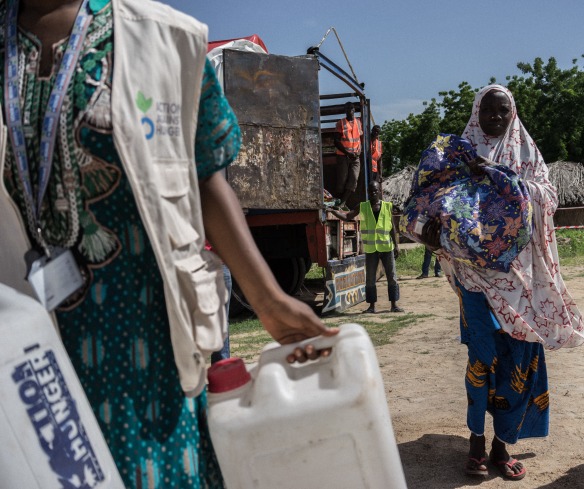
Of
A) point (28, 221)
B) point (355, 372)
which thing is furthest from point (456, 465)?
point (28, 221)

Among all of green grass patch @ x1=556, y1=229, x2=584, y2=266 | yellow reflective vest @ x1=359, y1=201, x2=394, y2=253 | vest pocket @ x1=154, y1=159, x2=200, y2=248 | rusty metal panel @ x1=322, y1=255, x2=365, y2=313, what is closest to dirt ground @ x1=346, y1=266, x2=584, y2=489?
rusty metal panel @ x1=322, y1=255, x2=365, y2=313

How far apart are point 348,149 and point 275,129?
2979 millimetres

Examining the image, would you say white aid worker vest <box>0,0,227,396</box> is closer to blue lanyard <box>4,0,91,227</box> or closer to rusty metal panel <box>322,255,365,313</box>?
blue lanyard <box>4,0,91,227</box>

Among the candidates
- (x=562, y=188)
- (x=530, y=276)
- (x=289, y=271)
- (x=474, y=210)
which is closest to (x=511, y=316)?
(x=530, y=276)

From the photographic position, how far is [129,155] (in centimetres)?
127

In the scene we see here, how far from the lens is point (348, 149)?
10227 mm

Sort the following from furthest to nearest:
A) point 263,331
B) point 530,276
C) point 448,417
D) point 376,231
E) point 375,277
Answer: point 375,277 → point 376,231 → point 263,331 → point 448,417 → point 530,276

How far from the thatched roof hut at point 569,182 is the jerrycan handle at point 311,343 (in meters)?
23.8

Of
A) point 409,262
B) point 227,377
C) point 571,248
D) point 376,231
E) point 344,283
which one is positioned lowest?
point 571,248

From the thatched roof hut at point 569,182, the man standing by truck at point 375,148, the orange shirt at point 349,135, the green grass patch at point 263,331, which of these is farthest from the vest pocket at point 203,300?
the thatched roof hut at point 569,182

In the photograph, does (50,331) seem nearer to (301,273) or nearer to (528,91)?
(301,273)

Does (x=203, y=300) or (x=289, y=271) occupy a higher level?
(x=203, y=300)

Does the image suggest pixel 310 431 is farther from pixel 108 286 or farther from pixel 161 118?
pixel 161 118

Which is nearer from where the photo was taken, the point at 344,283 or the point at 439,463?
the point at 439,463
